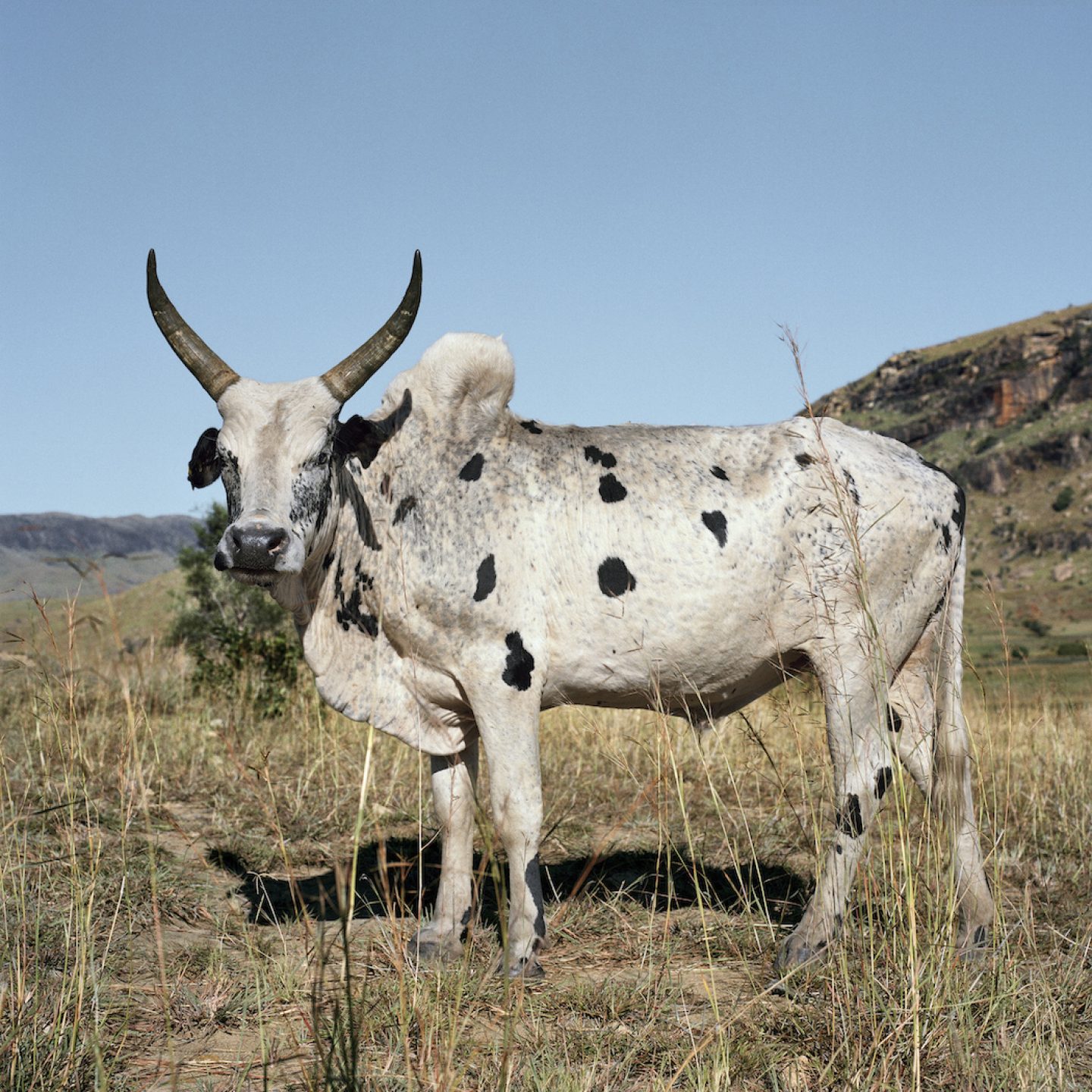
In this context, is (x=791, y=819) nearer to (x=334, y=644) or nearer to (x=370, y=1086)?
(x=334, y=644)

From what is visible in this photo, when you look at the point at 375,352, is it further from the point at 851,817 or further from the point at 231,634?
the point at 231,634

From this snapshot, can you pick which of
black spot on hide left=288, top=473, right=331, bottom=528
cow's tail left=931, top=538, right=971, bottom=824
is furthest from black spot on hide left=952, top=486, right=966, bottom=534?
black spot on hide left=288, top=473, right=331, bottom=528

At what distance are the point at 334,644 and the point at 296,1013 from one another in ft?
5.89

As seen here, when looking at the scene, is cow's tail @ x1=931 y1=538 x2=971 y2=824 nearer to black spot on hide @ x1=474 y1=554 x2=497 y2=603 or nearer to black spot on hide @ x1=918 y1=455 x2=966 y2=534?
black spot on hide @ x1=918 y1=455 x2=966 y2=534

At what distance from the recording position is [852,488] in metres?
4.97

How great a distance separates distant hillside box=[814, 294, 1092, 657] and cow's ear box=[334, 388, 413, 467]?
5665 cm

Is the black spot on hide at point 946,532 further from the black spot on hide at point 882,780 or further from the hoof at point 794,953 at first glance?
the hoof at point 794,953

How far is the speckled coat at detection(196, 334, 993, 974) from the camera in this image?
183 inches

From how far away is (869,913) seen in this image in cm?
355

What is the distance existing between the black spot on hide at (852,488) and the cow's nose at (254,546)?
2653 mm

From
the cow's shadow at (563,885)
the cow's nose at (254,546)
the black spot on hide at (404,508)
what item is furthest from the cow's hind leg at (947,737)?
the cow's nose at (254,546)

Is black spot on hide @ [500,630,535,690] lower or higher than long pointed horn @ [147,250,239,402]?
lower

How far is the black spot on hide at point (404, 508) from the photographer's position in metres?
4.96

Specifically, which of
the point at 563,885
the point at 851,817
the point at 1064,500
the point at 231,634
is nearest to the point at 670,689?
the point at 851,817
